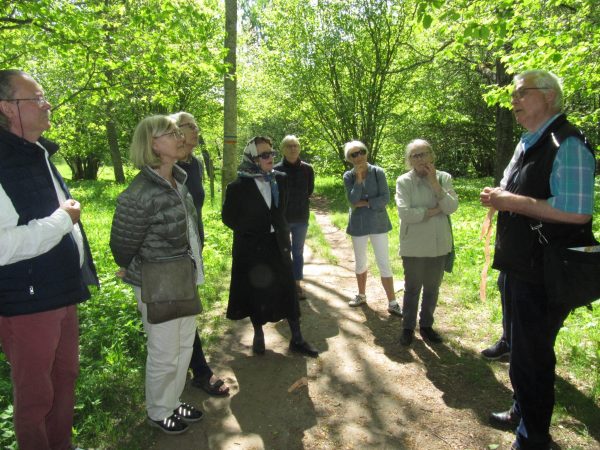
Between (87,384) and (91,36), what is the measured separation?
4990 millimetres

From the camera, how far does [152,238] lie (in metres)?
2.89

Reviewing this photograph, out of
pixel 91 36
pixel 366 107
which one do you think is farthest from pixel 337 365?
pixel 366 107

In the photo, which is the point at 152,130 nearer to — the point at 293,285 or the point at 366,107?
the point at 293,285

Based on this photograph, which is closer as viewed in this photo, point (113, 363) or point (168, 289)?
point (168, 289)

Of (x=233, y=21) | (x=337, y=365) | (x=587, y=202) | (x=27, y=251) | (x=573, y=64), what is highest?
(x=233, y=21)

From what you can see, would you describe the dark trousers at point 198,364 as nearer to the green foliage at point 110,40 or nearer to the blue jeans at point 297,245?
the blue jeans at point 297,245

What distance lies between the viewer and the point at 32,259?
2.22 m

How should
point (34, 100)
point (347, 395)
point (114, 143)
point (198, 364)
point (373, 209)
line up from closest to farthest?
point (34, 100) → point (347, 395) → point (198, 364) → point (373, 209) → point (114, 143)

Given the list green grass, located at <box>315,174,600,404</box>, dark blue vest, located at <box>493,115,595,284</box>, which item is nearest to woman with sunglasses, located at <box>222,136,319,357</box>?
green grass, located at <box>315,174,600,404</box>

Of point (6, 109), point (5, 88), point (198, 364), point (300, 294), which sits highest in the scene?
point (5, 88)

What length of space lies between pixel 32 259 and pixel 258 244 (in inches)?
84.9

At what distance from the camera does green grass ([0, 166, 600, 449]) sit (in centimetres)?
307

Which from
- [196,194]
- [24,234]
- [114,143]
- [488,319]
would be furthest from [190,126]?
[114,143]

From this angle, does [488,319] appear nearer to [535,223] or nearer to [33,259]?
[535,223]
